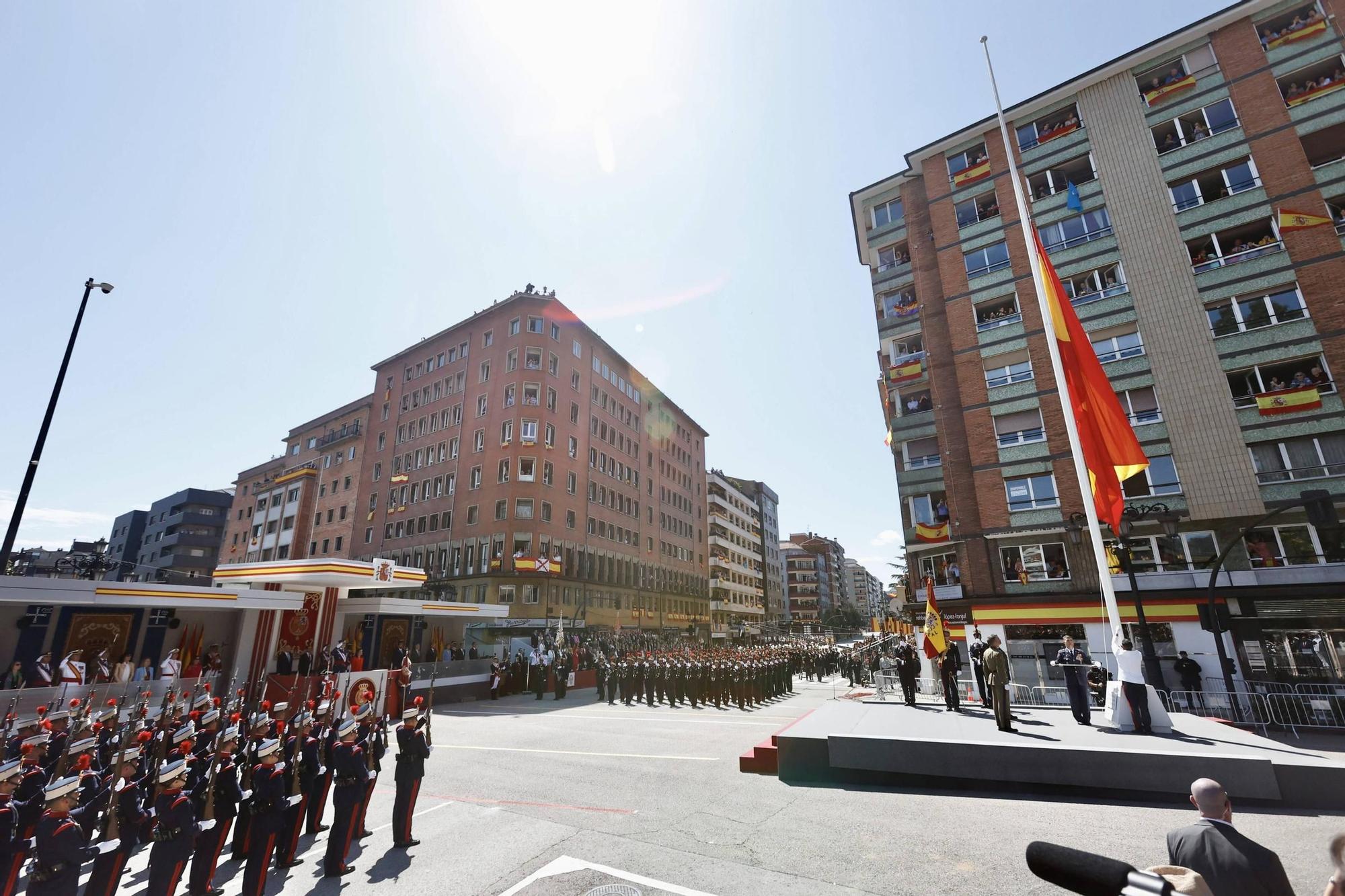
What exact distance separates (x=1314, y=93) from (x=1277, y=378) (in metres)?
12.0

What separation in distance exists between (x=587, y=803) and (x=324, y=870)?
3.57 m

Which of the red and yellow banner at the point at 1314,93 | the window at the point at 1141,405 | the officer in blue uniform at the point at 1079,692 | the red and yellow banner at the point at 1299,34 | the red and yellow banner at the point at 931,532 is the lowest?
the officer in blue uniform at the point at 1079,692

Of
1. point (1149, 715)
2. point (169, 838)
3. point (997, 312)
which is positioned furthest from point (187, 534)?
point (1149, 715)

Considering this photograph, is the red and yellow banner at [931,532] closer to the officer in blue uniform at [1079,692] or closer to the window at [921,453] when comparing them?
the window at [921,453]

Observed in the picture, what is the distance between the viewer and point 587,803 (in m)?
9.39

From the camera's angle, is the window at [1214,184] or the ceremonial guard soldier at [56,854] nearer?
the ceremonial guard soldier at [56,854]

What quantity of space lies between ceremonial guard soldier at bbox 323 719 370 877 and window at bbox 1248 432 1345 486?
94.8 feet

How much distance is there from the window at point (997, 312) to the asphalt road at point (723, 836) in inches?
918

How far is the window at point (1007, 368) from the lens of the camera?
26719mm

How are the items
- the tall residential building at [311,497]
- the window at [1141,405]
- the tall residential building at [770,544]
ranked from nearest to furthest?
1. the window at [1141,405]
2. the tall residential building at [311,497]
3. the tall residential building at [770,544]

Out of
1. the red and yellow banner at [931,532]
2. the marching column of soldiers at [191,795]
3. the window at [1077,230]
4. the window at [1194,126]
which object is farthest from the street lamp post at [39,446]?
the window at [1194,126]

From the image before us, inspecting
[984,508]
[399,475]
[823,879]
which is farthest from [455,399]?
[823,879]

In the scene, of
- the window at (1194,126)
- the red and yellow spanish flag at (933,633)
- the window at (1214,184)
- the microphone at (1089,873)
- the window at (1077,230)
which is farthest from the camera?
the window at (1077,230)

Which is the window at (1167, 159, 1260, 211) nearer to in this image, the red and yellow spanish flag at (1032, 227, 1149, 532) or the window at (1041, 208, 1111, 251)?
the window at (1041, 208, 1111, 251)
